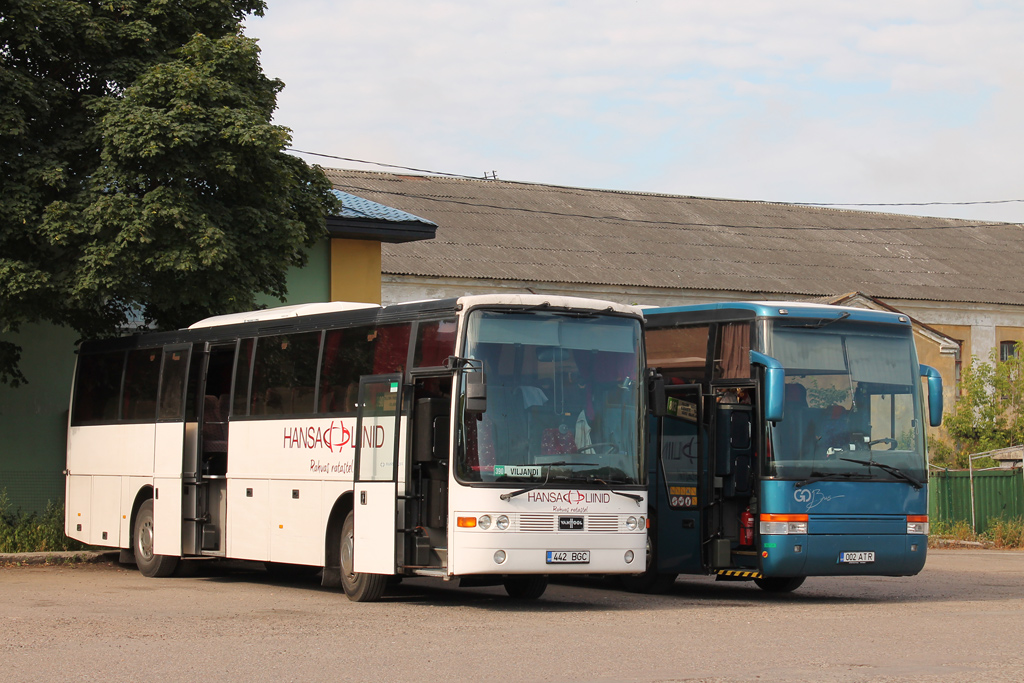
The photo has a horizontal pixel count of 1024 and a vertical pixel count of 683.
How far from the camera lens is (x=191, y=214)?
18.0 m

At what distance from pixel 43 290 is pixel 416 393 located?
6870 millimetres

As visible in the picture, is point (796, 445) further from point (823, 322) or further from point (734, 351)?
point (823, 322)

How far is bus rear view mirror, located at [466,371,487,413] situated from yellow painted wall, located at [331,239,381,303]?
506 inches

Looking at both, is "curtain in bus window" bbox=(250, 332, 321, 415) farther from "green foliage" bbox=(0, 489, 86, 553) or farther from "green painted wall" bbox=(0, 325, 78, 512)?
"green painted wall" bbox=(0, 325, 78, 512)

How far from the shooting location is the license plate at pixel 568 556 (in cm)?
1329

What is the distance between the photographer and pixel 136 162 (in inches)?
714

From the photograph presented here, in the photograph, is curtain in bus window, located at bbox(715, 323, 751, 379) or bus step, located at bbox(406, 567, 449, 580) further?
curtain in bus window, located at bbox(715, 323, 751, 379)

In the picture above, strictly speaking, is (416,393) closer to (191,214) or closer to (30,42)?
(191,214)

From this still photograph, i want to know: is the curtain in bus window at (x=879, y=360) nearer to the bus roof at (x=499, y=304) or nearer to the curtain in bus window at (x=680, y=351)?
the curtain in bus window at (x=680, y=351)

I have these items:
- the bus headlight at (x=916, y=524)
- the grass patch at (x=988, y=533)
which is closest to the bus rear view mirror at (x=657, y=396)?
the bus headlight at (x=916, y=524)

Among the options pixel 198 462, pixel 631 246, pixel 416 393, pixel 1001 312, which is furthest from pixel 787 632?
pixel 1001 312

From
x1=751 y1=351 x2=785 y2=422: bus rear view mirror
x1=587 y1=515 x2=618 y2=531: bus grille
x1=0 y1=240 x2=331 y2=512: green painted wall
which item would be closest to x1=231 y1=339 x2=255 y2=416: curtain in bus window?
x1=587 y1=515 x2=618 y2=531: bus grille

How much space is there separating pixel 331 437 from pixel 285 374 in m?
1.35

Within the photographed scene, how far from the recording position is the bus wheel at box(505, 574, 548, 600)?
582 inches
